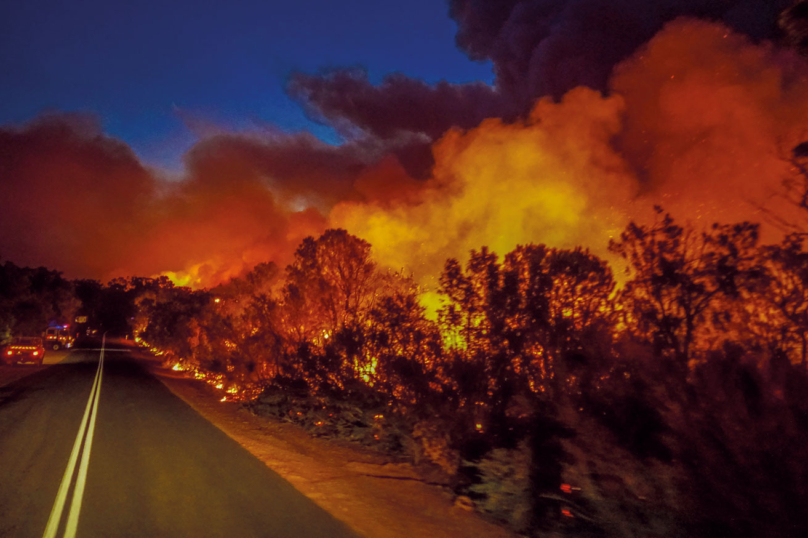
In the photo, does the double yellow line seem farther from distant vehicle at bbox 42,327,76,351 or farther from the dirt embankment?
distant vehicle at bbox 42,327,76,351

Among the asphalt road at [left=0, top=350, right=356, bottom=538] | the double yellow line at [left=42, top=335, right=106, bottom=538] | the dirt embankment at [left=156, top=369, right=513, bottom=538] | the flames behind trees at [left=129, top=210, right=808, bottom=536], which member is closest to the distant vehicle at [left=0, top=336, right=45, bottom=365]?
the asphalt road at [left=0, top=350, right=356, bottom=538]

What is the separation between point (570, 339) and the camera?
9.42m

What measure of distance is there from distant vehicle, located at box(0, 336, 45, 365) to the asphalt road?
66.2ft

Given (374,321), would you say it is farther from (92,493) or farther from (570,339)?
(92,493)

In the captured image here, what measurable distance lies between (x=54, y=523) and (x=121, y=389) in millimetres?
16618

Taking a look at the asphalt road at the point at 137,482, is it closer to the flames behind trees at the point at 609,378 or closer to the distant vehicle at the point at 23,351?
the flames behind trees at the point at 609,378

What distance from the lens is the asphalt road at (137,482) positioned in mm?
6574

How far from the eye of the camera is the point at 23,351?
1304 inches

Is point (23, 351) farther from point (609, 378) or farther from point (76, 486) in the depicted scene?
point (609, 378)

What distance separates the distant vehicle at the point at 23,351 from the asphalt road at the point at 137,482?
20.2 meters

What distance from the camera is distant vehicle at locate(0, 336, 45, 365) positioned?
32625mm

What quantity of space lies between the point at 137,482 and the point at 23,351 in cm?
3044

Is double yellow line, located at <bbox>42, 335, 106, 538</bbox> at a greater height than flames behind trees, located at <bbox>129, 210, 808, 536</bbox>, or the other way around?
flames behind trees, located at <bbox>129, 210, 808, 536</bbox>

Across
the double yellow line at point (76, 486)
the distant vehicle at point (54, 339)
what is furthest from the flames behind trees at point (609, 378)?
the distant vehicle at point (54, 339)
